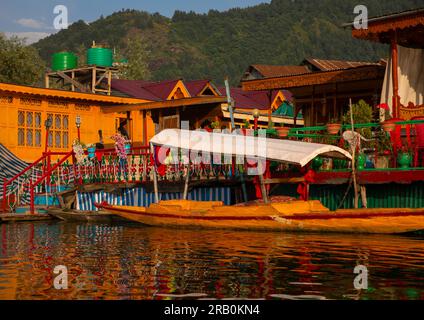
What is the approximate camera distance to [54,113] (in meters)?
32.0

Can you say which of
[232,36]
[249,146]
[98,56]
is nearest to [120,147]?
[249,146]

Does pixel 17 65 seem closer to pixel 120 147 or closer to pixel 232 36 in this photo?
pixel 120 147

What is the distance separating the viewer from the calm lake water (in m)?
9.84

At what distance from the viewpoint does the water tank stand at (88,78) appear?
35.8 m

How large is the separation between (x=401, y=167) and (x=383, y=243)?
298cm

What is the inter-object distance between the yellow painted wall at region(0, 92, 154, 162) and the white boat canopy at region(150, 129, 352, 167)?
376 inches

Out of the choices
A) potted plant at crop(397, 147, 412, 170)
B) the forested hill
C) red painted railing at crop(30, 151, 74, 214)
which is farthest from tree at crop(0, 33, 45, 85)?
the forested hill

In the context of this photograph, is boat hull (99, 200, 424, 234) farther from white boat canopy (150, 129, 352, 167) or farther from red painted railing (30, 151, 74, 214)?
red painted railing (30, 151, 74, 214)

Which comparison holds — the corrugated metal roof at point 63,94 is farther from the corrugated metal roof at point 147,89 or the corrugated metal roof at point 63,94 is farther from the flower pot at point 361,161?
the flower pot at point 361,161

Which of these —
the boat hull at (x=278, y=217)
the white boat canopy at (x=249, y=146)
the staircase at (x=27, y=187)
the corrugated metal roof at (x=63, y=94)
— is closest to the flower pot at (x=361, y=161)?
the white boat canopy at (x=249, y=146)

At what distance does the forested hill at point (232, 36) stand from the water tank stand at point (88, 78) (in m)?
94.3

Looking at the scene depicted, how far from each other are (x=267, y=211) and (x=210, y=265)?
6.08 meters
